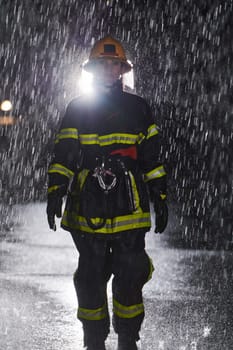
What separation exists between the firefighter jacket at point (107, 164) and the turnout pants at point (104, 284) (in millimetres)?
110

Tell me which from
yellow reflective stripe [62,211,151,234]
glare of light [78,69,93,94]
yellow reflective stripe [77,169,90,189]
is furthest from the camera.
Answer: glare of light [78,69,93,94]

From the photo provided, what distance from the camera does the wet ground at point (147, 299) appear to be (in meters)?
5.18

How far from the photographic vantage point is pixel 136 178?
486 centimetres

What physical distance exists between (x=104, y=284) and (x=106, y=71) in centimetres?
148

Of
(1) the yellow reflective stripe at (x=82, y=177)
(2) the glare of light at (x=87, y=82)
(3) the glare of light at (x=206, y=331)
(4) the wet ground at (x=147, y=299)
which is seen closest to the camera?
(1) the yellow reflective stripe at (x=82, y=177)

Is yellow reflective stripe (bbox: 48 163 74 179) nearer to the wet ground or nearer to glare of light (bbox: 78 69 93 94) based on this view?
glare of light (bbox: 78 69 93 94)

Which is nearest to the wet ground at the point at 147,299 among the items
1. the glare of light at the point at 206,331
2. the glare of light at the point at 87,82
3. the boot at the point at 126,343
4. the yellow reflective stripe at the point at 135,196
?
the glare of light at the point at 206,331

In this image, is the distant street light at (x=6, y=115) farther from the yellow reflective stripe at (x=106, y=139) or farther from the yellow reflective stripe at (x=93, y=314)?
the yellow reflective stripe at (x=93, y=314)

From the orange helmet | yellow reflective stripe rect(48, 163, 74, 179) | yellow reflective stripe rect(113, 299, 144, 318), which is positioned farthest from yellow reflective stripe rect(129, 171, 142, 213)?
the orange helmet

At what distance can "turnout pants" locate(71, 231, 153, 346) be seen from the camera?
477cm

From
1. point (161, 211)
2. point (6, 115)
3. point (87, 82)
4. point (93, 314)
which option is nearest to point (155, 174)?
point (161, 211)

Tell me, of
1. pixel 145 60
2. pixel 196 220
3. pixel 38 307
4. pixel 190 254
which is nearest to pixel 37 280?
pixel 38 307

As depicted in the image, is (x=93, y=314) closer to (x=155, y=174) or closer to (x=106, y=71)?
(x=155, y=174)

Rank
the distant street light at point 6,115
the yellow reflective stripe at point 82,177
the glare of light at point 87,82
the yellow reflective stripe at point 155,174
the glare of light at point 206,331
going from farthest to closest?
the distant street light at point 6,115, the glare of light at point 206,331, the glare of light at point 87,82, the yellow reflective stripe at point 155,174, the yellow reflective stripe at point 82,177
